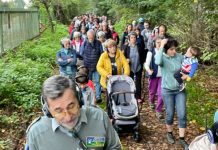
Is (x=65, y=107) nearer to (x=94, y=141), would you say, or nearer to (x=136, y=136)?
(x=94, y=141)

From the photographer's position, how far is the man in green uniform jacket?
2455mm

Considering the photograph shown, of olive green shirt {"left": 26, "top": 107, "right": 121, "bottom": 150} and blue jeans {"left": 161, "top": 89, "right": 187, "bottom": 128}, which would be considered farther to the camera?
blue jeans {"left": 161, "top": 89, "right": 187, "bottom": 128}

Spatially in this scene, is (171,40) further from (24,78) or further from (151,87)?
(24,78)

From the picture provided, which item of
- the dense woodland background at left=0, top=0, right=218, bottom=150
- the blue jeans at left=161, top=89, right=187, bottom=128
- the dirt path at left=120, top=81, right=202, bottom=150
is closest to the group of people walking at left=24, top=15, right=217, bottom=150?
the blue jeans at left=161, top=89, right=187, bottom=128

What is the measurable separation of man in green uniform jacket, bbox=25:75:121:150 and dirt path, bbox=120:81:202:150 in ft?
13.5

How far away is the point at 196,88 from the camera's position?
10375mm

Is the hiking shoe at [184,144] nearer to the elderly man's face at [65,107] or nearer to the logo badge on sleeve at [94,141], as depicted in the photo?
the logo badge on sleeve at [94,141]

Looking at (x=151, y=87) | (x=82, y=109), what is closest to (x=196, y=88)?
(x=151, y=87)

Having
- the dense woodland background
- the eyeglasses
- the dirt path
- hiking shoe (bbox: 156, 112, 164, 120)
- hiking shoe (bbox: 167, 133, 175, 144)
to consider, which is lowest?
the dirt path

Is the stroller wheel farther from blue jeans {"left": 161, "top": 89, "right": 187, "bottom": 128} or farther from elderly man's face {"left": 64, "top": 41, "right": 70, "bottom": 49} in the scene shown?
elderly man's face {"left": 64, "top": 41, "right": 70, "bottom": 49}

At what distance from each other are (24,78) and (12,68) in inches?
44.5

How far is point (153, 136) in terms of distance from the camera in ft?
23.3

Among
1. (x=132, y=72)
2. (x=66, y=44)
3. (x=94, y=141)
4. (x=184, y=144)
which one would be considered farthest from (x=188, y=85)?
(x=94, y=141)

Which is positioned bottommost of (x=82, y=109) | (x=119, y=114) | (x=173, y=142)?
(x=173, y=142)
